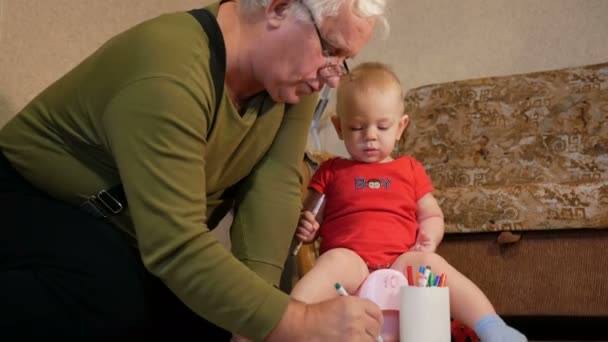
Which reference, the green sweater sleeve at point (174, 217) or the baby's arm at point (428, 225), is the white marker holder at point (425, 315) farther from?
the green sweater sleeve at point (174, 217)

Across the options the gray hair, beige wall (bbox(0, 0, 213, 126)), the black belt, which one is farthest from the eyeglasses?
beige wall (bbox(0, 0, 213, 126))

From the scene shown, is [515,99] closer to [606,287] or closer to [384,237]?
[606,287]

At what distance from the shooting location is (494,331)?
1293 millimetres

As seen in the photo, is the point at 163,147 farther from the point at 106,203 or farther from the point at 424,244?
the point at 424,244

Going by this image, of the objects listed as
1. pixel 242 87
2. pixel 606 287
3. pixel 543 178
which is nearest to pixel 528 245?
pixel 606 287

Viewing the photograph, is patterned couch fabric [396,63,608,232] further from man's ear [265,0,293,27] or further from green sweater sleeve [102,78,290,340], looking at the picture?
green sweater sleeve [102,78,290,340]

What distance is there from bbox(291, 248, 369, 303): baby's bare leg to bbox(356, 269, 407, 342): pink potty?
0.03m

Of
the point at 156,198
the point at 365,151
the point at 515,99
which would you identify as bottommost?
the point at 156,198

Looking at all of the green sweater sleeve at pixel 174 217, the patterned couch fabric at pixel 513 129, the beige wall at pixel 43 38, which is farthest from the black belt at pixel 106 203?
the patterned couch fabric at pixel 513 129

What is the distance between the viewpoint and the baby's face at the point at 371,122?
5.22 feet

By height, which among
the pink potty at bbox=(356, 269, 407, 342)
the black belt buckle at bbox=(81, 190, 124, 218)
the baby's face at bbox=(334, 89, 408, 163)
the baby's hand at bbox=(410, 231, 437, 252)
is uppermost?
the baby's face at bbox=(334, 89, 408, 163)

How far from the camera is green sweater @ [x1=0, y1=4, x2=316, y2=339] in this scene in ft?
2.74

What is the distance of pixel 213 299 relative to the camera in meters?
0.83

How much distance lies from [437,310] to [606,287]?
59 centimetres
